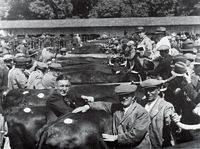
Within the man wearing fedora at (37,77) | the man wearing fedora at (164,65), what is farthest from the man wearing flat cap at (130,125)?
the man wearing fedora at (37,77)

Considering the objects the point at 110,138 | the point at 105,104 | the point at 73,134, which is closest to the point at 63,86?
the point at 105,104

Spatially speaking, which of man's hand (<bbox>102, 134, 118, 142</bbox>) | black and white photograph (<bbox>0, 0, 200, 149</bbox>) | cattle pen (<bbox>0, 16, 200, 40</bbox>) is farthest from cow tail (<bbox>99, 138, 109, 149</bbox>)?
cattle pen (<bbox>0, 16, 200, 40</bbox>)

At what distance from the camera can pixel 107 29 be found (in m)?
50.8

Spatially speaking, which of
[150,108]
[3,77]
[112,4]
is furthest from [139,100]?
[112,4]

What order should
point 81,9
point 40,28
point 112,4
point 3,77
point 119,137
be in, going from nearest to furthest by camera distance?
point 119,137 < point 3,77 < point 40,28 < point 112,4 < point 81,9

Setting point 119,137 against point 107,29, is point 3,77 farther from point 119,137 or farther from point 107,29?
point 107,29

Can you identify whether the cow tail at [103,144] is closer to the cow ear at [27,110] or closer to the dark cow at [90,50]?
the cow ear at [27,110]

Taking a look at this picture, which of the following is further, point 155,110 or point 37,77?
point 37,77

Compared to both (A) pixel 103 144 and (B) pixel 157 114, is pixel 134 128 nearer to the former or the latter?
(B) pixel 157 114

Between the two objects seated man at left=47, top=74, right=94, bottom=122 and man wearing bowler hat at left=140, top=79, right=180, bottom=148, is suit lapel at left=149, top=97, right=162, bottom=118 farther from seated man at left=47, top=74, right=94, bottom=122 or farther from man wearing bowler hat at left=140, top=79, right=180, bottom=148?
seated man at left=47, top=74, right=94, bottom=122

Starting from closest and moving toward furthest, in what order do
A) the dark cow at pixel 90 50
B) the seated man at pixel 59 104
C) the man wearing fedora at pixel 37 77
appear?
the seated man at pixel 59 104 < the man wearing fedora at pixel 37 77 < the dark cow at pixel 90 50

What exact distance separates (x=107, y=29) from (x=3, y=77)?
42.1 metres

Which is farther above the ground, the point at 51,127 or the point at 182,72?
the point at 182,72

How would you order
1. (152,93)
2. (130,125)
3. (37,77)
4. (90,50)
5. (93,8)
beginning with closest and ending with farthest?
(130,125) < (152,93) < (37,77) < (90,50) < (93,8)
